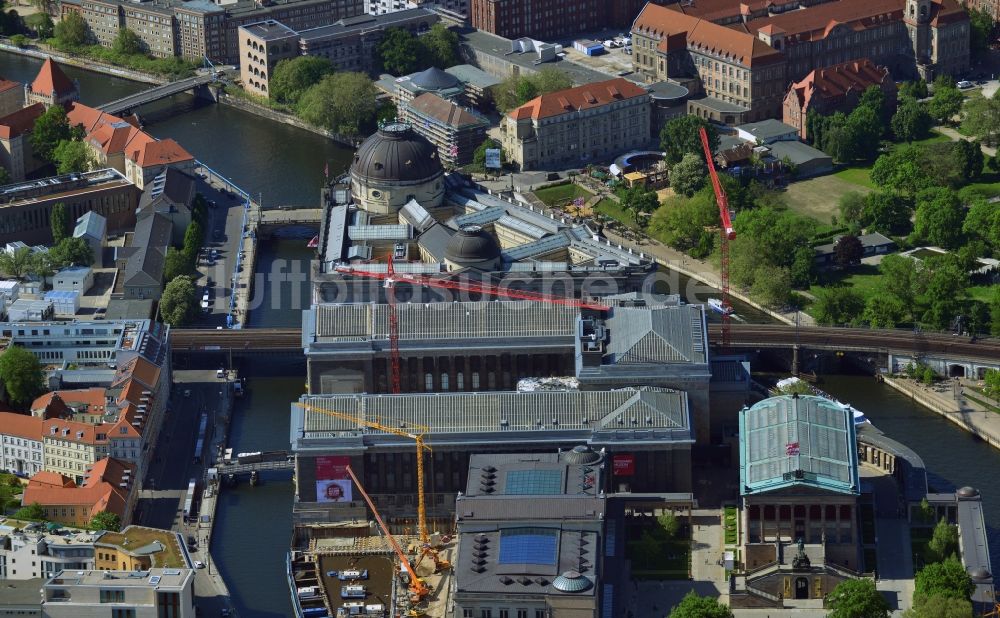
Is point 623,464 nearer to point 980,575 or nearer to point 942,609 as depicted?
point 980,575

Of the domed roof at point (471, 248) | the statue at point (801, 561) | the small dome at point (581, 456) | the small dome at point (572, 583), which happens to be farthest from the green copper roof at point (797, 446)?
the domed roof at point (471, 248)

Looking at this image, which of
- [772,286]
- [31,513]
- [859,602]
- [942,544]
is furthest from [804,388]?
[31,513]

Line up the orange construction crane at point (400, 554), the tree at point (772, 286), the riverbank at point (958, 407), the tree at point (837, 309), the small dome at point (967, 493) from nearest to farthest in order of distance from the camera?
the orange construction crane at point (400, 554) → the small dome at point (967, 493) → the riverbank at point (958, 407) → the tree at point (837, 309) → the tree at point (772, 286)

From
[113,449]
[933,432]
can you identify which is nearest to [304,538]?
[113,449]

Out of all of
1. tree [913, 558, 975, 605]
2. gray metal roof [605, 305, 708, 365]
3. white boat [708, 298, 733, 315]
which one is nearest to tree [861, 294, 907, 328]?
white boat [708, 298, 733, 315]

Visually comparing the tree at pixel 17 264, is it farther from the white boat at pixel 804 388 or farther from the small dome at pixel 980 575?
the small dome at pixel 980 575

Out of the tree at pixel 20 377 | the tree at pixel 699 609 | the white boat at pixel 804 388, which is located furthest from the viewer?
the tree at pixel 20 377
